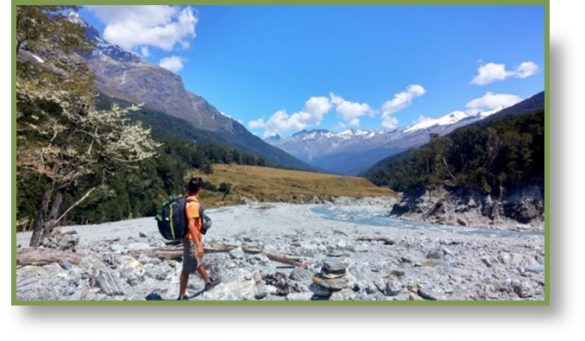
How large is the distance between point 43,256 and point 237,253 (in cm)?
221

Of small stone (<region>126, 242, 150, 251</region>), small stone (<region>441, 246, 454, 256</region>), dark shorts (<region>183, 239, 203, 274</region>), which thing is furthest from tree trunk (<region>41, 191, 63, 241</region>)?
small stone (<region>441, 246, 454, 256</region>)

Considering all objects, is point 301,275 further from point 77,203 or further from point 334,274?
point 77,203

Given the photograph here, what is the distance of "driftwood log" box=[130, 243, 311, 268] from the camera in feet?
17.0

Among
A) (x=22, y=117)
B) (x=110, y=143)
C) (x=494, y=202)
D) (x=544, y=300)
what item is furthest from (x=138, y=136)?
(x=544, y=300)

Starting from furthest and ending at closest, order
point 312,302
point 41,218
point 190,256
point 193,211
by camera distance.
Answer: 1. point 41,218
2. point 312,302
3. point 190,256
4. point 193,211

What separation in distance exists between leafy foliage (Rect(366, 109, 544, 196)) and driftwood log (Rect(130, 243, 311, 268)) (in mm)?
1875

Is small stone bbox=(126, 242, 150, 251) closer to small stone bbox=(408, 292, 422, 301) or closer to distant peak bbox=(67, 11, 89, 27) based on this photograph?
distant peak bbox=(67, 11, 89, 27)

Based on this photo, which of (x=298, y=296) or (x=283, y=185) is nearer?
(x=298, y=296)

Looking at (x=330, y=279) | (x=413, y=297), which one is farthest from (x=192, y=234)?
(x=413, y=297)

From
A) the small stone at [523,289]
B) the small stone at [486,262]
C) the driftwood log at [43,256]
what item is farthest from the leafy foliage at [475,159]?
the driftwood log at [43,256]

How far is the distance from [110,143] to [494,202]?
5064 millimetres

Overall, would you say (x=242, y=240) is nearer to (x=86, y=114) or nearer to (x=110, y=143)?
(x=110, y=143)

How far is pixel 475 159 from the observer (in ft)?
18.2

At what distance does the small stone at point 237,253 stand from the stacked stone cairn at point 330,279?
3.29 feet
